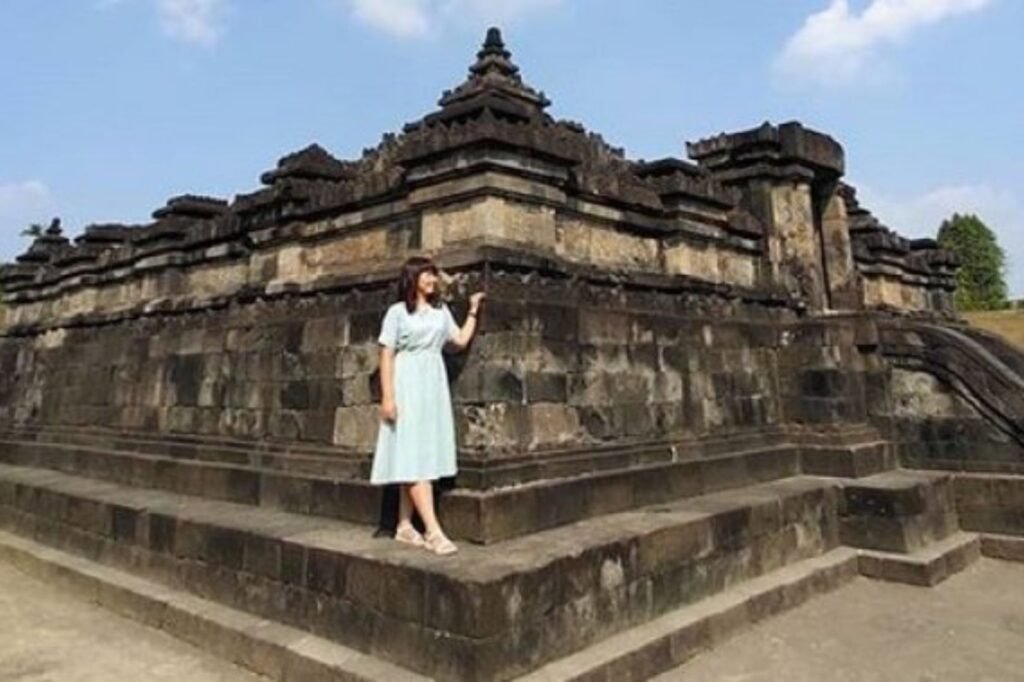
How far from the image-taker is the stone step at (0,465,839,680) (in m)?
3.85

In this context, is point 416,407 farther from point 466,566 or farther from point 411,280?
point 466,566

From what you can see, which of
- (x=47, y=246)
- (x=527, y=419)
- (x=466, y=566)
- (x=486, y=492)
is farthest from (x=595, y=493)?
(x=47, y=246)

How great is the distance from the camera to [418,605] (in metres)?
3.96

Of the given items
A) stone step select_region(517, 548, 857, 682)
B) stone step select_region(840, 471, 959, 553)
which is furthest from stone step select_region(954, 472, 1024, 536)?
stone step select_region(517, 548, 857, 682)

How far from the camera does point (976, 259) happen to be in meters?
64.1

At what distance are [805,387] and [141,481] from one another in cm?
747

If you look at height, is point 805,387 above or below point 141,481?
above

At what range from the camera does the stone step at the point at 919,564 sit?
6.35m

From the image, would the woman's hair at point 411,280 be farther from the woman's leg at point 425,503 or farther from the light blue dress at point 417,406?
the woman's leg at point 425,503

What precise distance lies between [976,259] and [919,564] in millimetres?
69802

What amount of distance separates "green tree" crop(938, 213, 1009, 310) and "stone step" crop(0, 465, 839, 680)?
6414 cm

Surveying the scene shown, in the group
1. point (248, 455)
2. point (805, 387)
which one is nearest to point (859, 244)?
point (805, 387)

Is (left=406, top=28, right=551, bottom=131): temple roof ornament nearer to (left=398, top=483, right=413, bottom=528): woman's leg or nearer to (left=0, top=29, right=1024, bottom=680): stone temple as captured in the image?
(left=0, top=29, right=1024, bottom=680): stone temple

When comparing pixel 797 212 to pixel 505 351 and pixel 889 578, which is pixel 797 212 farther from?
pixel 505 351
